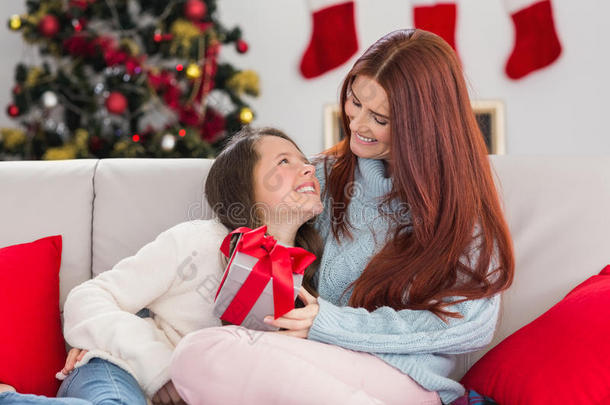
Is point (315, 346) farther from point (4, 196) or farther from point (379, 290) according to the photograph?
point (4, 196)

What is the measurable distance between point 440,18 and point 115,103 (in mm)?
1556

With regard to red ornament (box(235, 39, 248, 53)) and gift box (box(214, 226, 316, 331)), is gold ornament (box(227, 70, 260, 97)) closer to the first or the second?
red ornament (box(235, 39, 248, 53))

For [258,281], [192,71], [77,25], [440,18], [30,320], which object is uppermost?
[77,25]

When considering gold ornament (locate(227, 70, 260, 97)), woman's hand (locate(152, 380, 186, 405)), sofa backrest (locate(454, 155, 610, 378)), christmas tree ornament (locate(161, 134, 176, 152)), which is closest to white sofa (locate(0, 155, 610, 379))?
sofa backrest (locate(454, 155, 610, 378))

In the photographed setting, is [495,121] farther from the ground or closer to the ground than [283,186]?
closer to the ground

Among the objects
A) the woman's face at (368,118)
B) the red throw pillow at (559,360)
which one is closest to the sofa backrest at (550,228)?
the red throw pillow at (559,360)

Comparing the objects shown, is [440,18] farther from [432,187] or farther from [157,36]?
[432,187]

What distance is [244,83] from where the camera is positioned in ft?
9.30

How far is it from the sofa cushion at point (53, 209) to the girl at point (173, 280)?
0.25 m

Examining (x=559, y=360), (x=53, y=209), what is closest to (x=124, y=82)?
(x=53, y=209)

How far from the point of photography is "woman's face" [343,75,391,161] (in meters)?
1.27

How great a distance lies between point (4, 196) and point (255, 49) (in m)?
1.88

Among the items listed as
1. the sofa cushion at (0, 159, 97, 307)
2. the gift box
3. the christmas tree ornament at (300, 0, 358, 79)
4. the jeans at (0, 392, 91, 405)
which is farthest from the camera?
the christmas tree ornament at (300, 0, 358, 79)

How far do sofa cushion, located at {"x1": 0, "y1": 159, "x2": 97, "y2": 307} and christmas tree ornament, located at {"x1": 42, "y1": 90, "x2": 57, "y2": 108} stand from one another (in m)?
1.29
